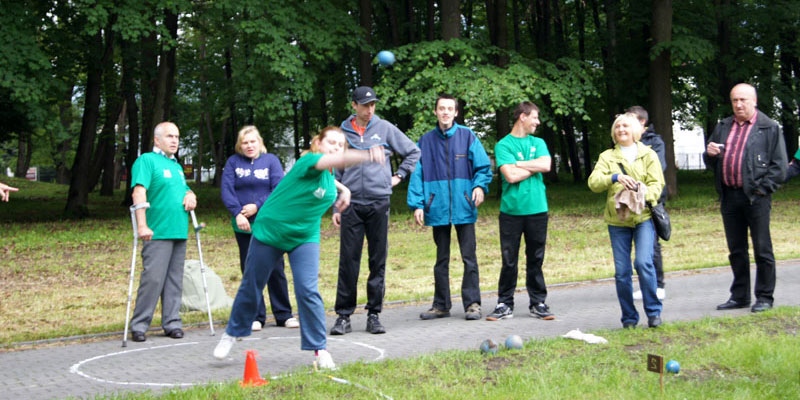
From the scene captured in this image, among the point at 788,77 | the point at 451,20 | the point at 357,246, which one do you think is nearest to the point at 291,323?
the point at 357,246

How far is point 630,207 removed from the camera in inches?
318

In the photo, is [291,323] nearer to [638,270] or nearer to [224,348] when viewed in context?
[224,348]

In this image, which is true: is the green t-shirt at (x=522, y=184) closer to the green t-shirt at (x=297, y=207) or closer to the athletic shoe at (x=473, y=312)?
the athletic shoe at (x=473, y=312)

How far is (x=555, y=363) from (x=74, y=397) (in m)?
3.31

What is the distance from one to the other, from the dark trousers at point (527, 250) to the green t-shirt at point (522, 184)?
0.09 m

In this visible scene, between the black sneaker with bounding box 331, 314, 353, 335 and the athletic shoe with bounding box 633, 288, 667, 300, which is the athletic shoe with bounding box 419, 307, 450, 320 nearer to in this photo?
the black sneaker with bounding box 331, 314, 353, 335

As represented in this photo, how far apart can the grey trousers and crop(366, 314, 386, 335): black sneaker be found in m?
1.74

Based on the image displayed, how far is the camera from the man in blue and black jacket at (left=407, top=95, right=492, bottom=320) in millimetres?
9367

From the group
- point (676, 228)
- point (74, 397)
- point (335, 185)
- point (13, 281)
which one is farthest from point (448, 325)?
point (676, 228)

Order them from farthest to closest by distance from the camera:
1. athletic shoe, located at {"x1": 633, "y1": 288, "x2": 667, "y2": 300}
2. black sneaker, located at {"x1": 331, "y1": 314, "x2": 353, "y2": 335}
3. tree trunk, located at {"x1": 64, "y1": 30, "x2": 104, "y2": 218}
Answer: tree trunk, located at {"x1": 64, "y1": 30, "x2": 104, "y2": 218} < athletic shoe, located at {"x1": 633, "y1": 288, "x2": 667, "y2": 300} < black sneaker, located at {"x1": 331, "y1": 314, "x2": 353, "y2": 335}

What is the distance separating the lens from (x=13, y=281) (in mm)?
13516

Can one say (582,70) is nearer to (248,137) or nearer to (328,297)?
(328,297)

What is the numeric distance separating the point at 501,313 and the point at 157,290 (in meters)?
3.38

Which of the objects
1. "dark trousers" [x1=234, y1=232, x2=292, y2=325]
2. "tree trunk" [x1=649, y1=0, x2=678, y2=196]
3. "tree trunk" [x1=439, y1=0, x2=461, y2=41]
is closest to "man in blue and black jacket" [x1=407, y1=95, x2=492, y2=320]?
"dark trousers" [x1=234, y1=232, x2=292, y2=325]
